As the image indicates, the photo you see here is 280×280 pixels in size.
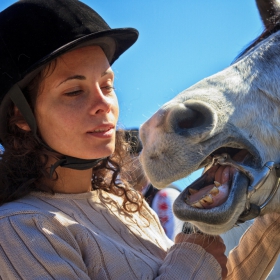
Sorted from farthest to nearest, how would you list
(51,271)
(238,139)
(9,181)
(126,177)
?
(126,177) → (9,181) → (238,139) → (51,271)

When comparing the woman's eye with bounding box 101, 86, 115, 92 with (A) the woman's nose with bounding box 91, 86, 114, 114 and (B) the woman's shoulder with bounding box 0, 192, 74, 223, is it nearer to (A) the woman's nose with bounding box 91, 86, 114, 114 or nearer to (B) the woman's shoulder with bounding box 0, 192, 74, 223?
(A) the woman's nose with bounding box 91, 86, 114, 114

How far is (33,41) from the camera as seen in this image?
69.8 inches

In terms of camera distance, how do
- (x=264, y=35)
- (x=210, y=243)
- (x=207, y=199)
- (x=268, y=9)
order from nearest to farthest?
(x=207, y=199), (x=210, y=243), (x=264, y=35), (x=268, y=9)

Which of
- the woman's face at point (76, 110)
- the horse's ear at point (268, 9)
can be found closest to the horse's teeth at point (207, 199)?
the woman's face at point (76, 110)

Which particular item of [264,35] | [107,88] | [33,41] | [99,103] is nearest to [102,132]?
[99,103]

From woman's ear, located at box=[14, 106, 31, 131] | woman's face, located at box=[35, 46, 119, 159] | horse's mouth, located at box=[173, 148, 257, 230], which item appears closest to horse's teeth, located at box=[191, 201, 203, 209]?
horse's mouth, located at box=[173, 148, 257, 230]

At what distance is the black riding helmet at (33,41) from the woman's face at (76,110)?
56 millimetres

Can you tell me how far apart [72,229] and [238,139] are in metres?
0.69

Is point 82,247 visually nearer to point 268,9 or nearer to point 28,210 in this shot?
point 28,210

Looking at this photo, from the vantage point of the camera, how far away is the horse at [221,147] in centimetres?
146

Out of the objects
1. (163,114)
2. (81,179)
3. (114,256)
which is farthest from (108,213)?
(163,114)

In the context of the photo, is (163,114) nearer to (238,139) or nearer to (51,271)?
(238,139)

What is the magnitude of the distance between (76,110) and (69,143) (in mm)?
145

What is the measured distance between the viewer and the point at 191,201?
1503mm
